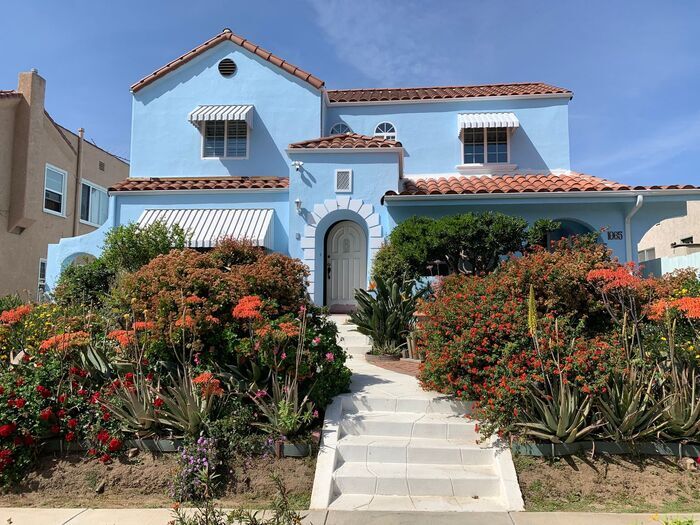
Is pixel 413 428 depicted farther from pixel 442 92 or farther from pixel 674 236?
pixel 674 236

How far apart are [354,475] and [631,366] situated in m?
3.71

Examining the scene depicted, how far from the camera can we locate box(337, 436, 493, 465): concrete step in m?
5.82

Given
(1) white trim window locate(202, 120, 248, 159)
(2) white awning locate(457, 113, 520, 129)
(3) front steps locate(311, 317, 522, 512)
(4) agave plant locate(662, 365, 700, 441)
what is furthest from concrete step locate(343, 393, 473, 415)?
(1) white trim window locate(202, 120, 248, 159)

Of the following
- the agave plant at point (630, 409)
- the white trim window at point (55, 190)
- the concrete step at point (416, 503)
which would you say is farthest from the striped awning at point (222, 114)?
the agave plant at point (630, 409)

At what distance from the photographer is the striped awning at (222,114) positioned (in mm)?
16688

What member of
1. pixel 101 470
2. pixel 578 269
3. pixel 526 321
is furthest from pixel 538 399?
pixel 101 470

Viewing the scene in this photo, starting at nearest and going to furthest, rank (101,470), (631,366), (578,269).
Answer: (101,470) < (631,366) < (578,269)

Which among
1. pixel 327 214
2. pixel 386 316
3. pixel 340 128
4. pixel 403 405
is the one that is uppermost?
pixel 340 128

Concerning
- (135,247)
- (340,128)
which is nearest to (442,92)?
(340,128)

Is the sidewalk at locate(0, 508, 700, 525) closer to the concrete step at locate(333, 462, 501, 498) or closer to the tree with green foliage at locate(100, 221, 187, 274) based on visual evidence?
the concrete step at locate(333, 462, 501, 498)

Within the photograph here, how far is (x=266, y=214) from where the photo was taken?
15.0 metres

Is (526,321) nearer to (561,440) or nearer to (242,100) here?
(561,440)

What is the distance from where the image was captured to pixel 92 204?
1024 inches

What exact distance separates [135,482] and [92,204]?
24.3 m
